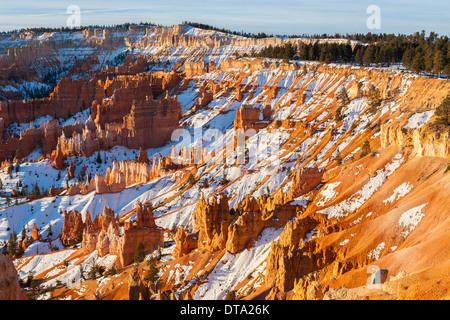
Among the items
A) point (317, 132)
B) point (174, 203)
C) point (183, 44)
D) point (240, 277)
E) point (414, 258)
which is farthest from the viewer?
point (183, 44)

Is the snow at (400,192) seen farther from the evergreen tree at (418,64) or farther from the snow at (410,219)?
the evergreen tree at (418,64)

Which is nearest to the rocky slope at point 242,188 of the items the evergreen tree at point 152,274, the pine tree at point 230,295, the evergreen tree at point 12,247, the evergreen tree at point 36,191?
the evergreen tree at point 152,274

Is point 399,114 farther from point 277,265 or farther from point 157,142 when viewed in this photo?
point 157,142

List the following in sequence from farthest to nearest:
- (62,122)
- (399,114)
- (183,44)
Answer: (183,44), (62,122), (399,114)

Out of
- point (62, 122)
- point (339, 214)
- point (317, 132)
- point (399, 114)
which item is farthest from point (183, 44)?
point (339, 214)

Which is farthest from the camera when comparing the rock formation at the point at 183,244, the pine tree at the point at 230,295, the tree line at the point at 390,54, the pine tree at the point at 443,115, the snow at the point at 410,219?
the tree line at the point at 390,54
